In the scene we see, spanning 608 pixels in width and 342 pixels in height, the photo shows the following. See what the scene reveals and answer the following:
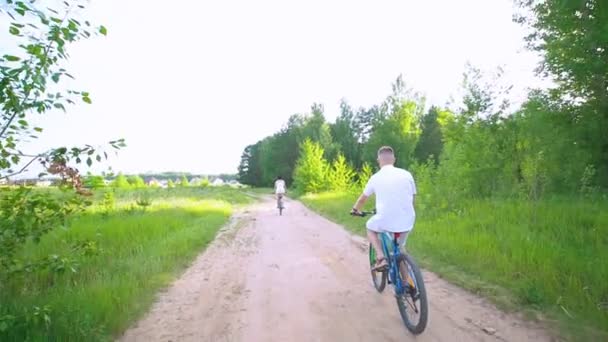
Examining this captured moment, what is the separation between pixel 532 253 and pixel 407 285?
3151mm

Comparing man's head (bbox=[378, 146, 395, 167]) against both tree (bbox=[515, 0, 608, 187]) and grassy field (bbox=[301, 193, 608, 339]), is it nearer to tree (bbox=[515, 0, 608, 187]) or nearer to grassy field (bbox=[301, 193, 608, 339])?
grassy field (bbox=[301, 193, 608, 339])

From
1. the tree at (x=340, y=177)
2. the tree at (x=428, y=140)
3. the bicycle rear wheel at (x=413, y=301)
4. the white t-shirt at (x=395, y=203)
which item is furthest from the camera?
the tree at (x=428, y=140)

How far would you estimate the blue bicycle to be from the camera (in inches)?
170

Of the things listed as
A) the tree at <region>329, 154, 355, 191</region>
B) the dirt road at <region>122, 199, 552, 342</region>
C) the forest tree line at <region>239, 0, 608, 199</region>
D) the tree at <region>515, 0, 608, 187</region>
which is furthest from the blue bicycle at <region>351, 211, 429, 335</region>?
the tree at <region>329, 154, 355, 191</region>

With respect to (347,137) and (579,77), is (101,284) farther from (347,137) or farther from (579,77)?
(347,137)

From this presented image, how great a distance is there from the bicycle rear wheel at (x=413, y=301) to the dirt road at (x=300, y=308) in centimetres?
12

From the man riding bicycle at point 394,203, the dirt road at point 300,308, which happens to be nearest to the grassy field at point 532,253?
the dirt road at point 300,308

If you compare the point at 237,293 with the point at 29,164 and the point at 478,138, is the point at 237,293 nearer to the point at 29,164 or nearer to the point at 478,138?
the point at 29,164

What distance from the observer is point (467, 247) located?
7.92 m

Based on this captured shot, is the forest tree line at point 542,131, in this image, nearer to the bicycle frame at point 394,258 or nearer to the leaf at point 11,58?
the bicycle frame at point 394,258

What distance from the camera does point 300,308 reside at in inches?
204

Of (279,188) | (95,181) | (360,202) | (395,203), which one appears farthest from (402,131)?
(95,181)

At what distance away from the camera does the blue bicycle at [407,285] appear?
4.31m

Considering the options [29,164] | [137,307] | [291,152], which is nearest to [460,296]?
[137,307]
